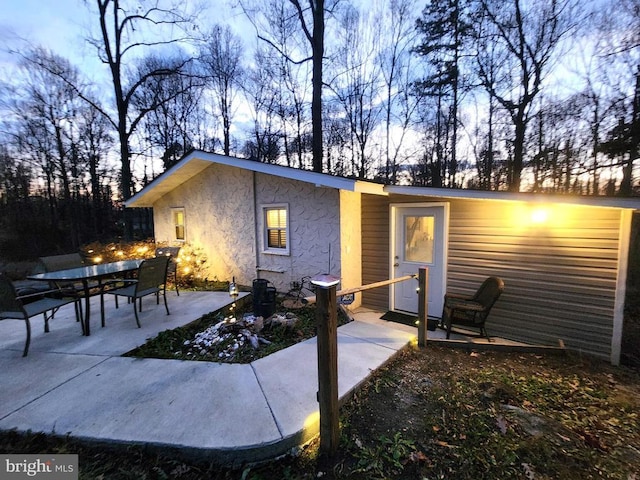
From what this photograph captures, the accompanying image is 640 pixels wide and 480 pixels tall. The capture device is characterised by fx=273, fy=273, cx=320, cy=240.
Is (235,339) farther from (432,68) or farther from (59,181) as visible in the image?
(59,181)

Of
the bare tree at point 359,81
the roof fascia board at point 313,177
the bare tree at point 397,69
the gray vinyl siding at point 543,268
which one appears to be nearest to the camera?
the gray vinyl siding at point 543,268

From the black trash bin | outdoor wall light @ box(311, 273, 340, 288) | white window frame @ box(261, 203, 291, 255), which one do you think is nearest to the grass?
outdoor wall light @ box(311, 273, 340, 288)

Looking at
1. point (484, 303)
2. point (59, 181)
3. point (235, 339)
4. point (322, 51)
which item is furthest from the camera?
point (59, 181)

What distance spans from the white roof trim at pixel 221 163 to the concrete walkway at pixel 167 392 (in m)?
2.46

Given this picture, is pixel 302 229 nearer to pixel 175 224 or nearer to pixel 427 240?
pixel 427 240

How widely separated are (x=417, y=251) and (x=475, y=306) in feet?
4.68

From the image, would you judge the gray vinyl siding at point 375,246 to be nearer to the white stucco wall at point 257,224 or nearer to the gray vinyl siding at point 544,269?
the white stucco wall at point 257,224

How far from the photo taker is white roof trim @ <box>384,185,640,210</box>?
10.6 ft

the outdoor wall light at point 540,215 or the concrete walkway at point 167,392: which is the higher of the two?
the outdoor wall light at point 540,215

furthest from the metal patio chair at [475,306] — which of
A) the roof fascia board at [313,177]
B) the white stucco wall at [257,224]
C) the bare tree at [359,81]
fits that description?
the bare tree at [359,81]

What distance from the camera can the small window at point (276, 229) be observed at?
626 centimetres

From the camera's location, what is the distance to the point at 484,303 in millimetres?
4285

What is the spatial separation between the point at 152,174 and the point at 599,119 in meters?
21.2

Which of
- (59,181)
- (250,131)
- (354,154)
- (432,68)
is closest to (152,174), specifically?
(59,181)
